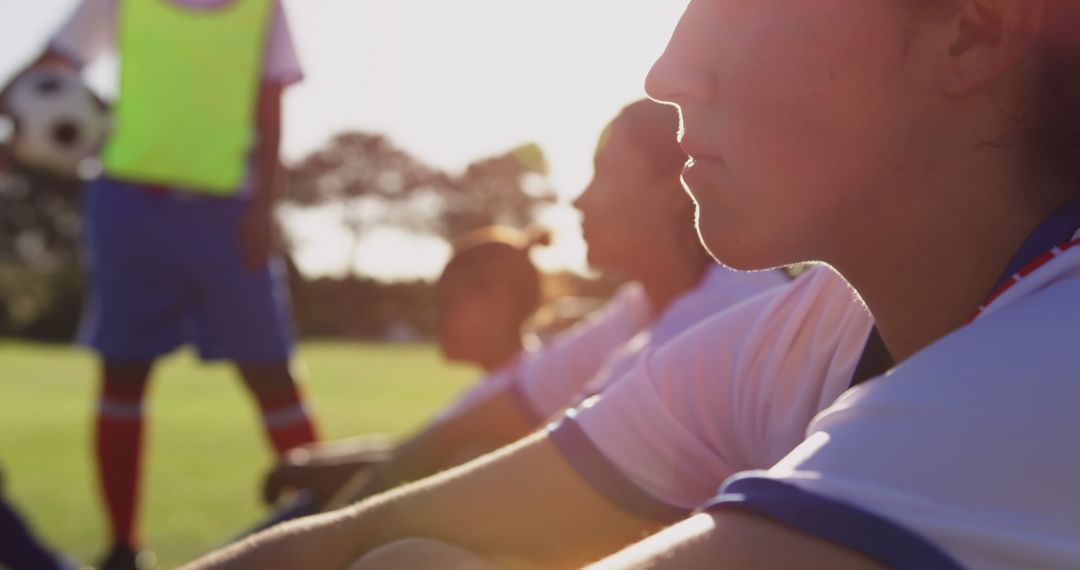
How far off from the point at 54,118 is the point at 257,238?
1.02 metres

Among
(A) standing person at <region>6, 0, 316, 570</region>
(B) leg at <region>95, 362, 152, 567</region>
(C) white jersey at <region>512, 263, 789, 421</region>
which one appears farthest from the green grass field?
(C) white jersey at <region>512, 263, 789, 421</region>

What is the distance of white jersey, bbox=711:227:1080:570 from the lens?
0.70 meters

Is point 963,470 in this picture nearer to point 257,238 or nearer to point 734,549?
point 734,549

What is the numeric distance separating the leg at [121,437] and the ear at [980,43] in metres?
3.34

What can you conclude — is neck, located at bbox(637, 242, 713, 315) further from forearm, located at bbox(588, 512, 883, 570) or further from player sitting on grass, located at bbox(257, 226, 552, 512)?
forearm, located at bbox(588, 512, 883, 570)

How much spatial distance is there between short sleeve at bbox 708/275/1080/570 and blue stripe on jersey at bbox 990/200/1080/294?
18 cm

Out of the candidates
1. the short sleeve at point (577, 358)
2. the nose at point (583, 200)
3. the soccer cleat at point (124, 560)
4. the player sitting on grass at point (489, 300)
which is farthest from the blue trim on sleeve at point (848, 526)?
the player sitting on grass at point (489, 300)

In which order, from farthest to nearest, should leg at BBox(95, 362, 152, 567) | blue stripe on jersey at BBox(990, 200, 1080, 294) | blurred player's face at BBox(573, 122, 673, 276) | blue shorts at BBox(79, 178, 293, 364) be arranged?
blue shorts at BBox(79, 178, 293, 364) < leg at BBox(95, 362, 152, 567) < blurred player's face at BBox(573, 122, 673, 276) < blue stripe on jersey at BBox(990, 200, 1080, 294)

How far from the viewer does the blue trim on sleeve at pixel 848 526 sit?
0.69 m

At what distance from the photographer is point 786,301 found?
132 cm

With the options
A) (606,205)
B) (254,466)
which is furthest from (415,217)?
(606,205)

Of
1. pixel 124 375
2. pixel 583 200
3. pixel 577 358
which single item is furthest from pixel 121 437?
pixel 583 200

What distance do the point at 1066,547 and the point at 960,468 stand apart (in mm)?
85

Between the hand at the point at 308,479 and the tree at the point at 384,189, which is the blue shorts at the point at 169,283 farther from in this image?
the tree at the point at 384,189
